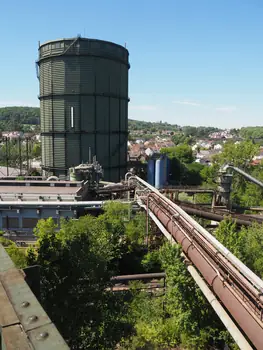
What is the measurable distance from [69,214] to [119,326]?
14.4 metres

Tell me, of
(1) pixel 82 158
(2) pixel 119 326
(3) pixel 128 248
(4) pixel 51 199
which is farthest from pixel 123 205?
(1) pixel 82 158

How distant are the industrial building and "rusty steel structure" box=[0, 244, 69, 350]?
30643 millimetres

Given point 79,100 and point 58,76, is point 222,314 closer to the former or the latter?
point 79,100

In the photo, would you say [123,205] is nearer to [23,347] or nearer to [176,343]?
[176,343]

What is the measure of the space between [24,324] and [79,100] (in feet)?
103

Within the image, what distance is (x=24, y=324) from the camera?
6.15ft

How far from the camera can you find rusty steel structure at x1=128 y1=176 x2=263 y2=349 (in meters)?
5.91

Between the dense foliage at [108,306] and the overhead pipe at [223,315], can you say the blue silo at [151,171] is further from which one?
the overhead pipe at [223,315]

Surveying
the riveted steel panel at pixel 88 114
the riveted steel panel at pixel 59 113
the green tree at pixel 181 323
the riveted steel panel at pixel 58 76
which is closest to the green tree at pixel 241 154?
the riveted steel panel at pixel 88 114

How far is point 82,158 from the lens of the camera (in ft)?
107

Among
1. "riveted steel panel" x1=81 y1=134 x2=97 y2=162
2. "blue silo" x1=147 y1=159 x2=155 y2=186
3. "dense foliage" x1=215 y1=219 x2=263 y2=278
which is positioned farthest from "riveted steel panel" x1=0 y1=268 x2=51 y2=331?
"blue silo" x1=147 y1=159 x2=155 y2=186

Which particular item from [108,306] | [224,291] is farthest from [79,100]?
[224,291]

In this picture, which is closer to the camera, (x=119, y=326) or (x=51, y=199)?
(x=119, y=326)

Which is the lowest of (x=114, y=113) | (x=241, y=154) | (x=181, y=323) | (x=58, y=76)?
(x=181, y=323)
